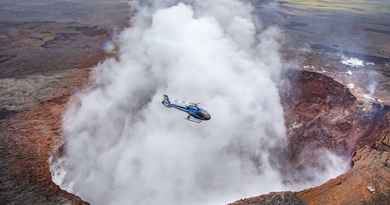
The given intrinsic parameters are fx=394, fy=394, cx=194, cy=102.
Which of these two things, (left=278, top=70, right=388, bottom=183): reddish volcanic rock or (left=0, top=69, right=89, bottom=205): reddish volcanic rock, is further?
(left=278, top=70, right=388, bottom=183): reddish volcanic rock

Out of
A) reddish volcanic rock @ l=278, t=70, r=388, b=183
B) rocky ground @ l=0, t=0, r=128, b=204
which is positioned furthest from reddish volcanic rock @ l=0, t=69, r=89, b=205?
reddish volcanic rock @ l=278, t=70, r=388, b=183

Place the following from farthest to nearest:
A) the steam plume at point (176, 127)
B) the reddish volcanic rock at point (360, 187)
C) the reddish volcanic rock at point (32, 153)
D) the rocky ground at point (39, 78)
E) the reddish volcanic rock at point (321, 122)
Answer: the reddish volcanic rock at point (321, 122)
the steam plume at point (176, 127)
the rocky ground at point (39, 78)
the reddish volcanic rock at point (32, 153)
the reddish volcanic rock at point (360, 187)

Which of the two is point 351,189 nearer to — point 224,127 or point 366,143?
point 366,143

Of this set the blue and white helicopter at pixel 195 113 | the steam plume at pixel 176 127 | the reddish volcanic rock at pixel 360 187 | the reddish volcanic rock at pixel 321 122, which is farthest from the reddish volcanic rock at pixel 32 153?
the reddish volcanic rock at pixel 321 122

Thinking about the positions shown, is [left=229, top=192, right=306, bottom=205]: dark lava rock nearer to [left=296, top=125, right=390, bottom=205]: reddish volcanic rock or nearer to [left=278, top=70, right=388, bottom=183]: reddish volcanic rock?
[left=296, top=125, right=390, bottom=205]: reddish volcanic rock

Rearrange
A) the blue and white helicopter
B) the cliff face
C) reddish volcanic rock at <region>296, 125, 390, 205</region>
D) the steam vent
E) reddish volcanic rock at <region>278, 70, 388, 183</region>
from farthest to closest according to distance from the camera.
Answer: reddish volcanic rock at <region>278, 70, 388, 183</region>, the blue and white helicopter, the steam vent, the cliff face, reddish volcanic rock at <region>296, 125, 390, 205</region>

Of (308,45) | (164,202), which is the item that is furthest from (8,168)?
(308,45)

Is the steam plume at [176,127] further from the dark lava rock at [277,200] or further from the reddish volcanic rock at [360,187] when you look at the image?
the reddish volcanic rock at [360,187]

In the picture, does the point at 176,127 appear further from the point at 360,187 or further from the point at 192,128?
the point at 360,187

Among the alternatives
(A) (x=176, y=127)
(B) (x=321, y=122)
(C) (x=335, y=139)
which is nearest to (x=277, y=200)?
(A) (x=176, y=127)
